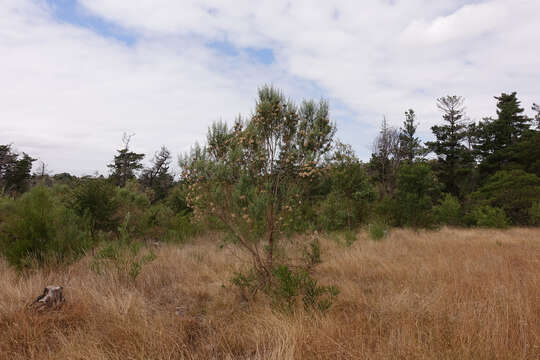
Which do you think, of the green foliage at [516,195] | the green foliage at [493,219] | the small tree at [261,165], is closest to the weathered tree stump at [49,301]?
the small tree at [261,165]

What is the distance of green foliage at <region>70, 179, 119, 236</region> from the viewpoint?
764 cm

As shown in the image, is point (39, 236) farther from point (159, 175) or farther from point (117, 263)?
point (159, 175)

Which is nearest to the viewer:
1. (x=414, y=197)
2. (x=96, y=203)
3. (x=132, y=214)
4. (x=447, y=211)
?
(x=96, y=203)

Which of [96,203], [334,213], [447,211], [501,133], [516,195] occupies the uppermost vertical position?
[501,133]

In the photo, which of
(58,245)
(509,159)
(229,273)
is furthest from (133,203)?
(509,159)

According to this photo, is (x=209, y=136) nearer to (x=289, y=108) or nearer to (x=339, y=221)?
(x=289, y=108)

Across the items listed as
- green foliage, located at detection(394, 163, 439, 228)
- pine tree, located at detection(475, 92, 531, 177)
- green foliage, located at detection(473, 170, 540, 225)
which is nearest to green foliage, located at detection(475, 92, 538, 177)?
pine tree, located at detection(475, 92, 531, 177)

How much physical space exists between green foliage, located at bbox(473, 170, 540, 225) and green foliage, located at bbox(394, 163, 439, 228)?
909 centimetres

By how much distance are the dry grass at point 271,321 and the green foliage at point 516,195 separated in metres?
17.1

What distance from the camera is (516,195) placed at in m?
18.2

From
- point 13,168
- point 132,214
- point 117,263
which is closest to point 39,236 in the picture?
point 117,263

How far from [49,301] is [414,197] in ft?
45.0

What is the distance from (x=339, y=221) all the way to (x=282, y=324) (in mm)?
9550

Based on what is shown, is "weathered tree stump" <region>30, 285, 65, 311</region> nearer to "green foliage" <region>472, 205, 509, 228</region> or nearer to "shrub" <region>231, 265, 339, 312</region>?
"shrub" <region>231, 265, 339, 312</region>
